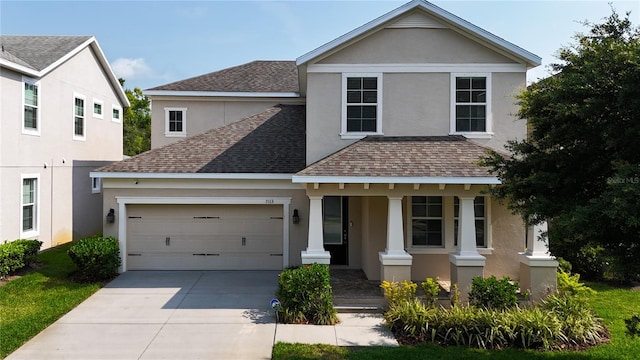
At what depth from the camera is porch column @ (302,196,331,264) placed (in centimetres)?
990

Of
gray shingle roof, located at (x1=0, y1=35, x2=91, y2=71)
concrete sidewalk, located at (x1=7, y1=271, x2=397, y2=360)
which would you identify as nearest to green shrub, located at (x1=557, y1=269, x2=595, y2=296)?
concrete sidewalk, located at (x1=7, y1=271, x2=397, y2=360)

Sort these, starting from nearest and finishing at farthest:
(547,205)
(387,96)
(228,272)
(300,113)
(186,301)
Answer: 1. (547,205)
2. (186,301)
3. (387,96)
4. (228,272)
5. (300,113)

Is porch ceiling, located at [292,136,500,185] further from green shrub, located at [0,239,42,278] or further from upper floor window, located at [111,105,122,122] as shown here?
upper floor window, located at [111,105,122,122]

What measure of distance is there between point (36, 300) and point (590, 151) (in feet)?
38.0

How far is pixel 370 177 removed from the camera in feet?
32.2

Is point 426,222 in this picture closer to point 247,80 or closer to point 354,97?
point 354,97

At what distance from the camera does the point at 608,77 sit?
219 inches

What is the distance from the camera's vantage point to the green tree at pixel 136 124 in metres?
40.7

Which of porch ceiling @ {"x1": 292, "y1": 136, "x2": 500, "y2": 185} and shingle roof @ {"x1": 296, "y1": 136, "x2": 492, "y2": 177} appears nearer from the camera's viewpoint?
porch ceiling @ {"x1": 292, "y1": 136, "x2": 500, "y2": 185}

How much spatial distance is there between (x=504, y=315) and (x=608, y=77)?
187 inches

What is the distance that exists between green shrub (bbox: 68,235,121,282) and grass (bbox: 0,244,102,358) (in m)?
0.39

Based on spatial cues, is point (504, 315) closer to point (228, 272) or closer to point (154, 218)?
point (228, 272)

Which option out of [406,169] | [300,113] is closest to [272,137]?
[300,113]

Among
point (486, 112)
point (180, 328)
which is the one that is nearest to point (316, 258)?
point (180, 328)
